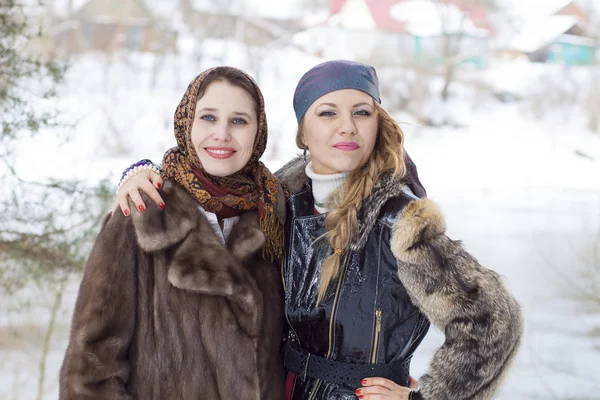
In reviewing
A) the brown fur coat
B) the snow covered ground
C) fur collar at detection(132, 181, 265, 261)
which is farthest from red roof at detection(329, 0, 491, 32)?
the brown fur coat

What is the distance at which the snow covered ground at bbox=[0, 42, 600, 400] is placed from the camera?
5383 mm

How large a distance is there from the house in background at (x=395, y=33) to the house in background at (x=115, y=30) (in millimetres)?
1992

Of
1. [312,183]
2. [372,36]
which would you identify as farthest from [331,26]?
[312,183]

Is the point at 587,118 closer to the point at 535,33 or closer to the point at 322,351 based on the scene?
the point at 535,33

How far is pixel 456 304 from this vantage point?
155 centimetres

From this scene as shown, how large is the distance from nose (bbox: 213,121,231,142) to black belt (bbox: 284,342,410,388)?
619 millimetres

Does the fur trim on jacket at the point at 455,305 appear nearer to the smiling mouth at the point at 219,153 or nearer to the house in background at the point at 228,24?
the smiling mouth at the point at 219,153

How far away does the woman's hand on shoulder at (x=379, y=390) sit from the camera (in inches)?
64.1

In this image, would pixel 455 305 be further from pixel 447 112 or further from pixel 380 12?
pixel 380 12

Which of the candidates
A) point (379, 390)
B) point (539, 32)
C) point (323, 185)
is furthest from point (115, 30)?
point (379, 390)

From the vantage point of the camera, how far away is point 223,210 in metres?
1.73

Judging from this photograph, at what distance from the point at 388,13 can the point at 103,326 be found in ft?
30.5

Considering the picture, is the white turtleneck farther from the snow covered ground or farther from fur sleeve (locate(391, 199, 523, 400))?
the snow covered ground

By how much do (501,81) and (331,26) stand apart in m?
2.65
